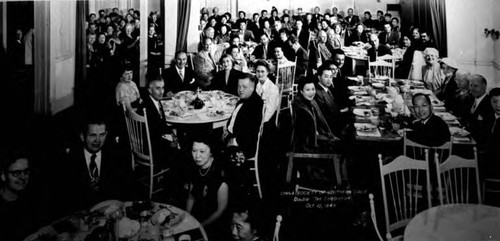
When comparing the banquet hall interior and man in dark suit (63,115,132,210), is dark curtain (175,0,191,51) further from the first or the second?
man in dark suit (63,115,132,210)

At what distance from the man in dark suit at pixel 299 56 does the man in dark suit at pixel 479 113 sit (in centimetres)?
118

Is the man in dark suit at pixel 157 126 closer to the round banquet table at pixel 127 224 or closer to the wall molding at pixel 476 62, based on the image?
the round banquet table at pixel 127 224

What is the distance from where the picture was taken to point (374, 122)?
3.51m

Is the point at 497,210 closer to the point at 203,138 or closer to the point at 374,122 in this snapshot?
the point at 374,122

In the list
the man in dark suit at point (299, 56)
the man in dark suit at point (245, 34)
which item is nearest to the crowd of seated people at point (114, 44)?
the man in dark suit at point (245, 34)

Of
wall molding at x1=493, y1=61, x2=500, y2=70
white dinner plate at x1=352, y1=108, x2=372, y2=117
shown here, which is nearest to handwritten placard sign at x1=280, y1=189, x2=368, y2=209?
white dinner plate at x1=352, y1=108, x2=372, y2=117

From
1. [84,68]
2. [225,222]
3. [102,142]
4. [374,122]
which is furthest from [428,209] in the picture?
[84,68]

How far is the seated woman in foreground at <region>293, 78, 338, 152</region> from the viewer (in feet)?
11.5

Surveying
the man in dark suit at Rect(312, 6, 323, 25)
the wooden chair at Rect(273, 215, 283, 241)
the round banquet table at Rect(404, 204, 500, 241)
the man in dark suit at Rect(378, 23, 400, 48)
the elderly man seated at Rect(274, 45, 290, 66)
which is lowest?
the wooden chair at Rect(273, 215, 283, 241)

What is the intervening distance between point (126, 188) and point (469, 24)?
2.73m

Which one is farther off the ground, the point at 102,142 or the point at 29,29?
the point at 29,29

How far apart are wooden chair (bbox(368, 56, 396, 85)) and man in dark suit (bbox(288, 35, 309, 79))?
0.47m

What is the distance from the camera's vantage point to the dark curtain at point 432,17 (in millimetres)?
3525

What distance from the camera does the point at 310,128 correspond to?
11.5 feet
